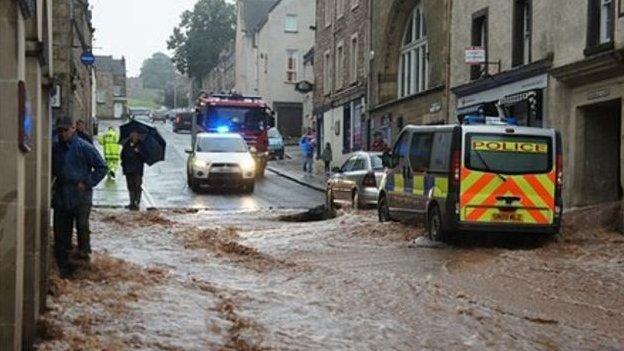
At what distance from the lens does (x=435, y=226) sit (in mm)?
15875

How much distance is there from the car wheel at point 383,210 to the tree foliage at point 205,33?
84.1 m

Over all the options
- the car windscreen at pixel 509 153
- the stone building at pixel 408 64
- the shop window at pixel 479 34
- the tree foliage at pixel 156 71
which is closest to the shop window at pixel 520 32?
the shop window at pixel 479 34

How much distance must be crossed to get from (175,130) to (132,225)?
59.5 m

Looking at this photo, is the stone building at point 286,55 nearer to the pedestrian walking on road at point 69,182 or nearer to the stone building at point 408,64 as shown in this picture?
the stone building at point 408,64

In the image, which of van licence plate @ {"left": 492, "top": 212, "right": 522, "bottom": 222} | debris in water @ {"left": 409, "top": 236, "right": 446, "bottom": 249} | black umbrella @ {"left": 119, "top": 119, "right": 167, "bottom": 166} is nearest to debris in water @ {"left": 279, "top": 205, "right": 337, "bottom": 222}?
black umbrella @ {"left": 119, "top": 119, "right": 167, "bottom": 166}

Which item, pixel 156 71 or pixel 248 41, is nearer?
pixel 248 41

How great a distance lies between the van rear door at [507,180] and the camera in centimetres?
1516

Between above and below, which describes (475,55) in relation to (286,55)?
below

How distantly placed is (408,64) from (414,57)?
2.85 feet

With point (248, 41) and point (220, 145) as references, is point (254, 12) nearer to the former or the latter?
point (248, 41)

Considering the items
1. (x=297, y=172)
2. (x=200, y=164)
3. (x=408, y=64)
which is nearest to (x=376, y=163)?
(x=200, y=164)

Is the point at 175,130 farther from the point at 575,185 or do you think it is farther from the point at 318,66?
the point at 575,185

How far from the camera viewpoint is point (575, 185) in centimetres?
2125

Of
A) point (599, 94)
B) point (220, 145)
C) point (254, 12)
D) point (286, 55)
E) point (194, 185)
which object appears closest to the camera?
point (599, 94)
